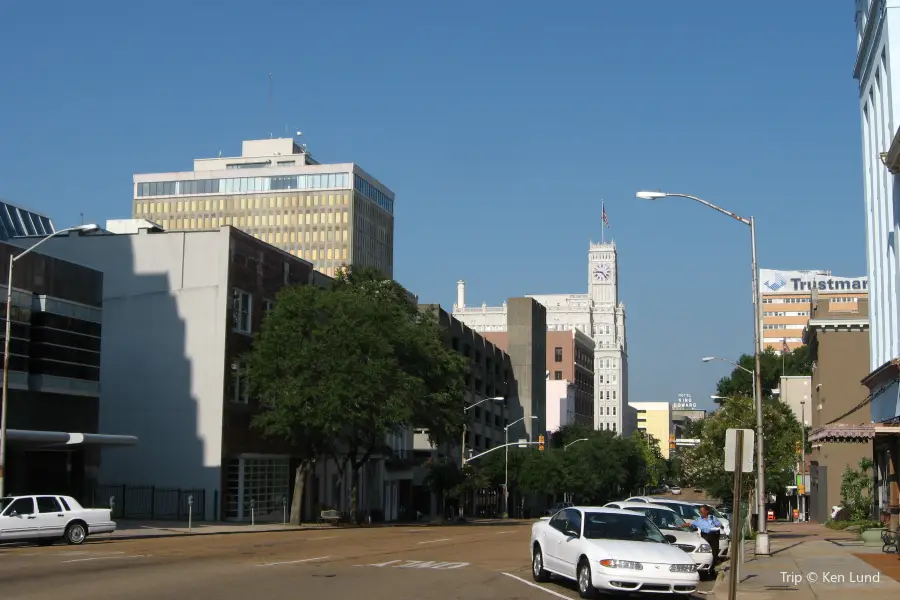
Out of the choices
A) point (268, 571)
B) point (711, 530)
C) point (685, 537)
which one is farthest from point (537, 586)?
point (711, 530)

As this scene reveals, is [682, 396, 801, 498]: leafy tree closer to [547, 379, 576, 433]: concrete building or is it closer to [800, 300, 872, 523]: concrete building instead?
[800, 300, 872, 523]: concrete building

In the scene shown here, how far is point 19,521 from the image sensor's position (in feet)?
100

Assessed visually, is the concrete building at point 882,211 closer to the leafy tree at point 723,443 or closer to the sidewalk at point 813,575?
the sidewalk at point 813,575

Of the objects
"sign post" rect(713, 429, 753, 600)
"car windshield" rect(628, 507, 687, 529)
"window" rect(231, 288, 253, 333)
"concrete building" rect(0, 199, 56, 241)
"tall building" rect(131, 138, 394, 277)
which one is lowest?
"car windshield" rect(628, 507, 687, 529)

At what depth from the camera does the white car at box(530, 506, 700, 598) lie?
60.3 ft

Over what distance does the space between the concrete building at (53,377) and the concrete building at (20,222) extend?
1902cm

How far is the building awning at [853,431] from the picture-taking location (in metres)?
32.9

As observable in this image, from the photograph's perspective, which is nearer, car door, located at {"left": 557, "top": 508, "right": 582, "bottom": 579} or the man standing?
car door, located at {"left": 557, "top": 508, "right": 582, "bottom": 579}

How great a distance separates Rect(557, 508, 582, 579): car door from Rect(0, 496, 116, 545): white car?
17020 millimetres

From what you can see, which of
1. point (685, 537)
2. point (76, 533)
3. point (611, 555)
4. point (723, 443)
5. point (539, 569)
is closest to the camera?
point (611, 555)

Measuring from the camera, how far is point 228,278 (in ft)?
183

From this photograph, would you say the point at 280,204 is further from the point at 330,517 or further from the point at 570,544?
the point at 570,544

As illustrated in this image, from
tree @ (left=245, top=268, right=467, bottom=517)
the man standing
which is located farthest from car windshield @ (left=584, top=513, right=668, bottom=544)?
tree @ (left=245, top=268, right=467, bottom=517)

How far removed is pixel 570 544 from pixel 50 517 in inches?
700
